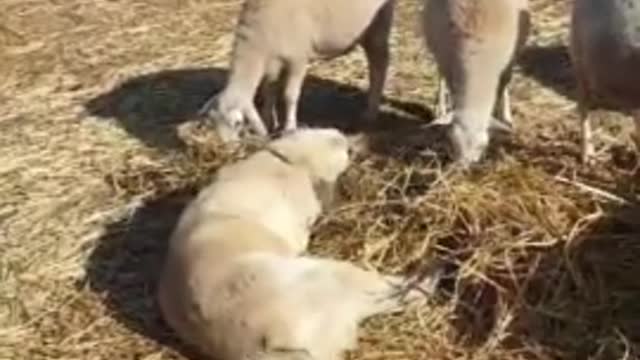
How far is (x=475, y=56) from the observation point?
21.7 ft

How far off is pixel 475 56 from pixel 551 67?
4.85 feet

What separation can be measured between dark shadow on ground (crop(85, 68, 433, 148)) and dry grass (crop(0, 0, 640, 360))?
0.01m

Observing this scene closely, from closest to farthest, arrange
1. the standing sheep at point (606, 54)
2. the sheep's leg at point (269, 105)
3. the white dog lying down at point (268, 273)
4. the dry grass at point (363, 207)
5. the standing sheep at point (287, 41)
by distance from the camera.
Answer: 1. the white dog lying down at point (268, 273)
2. the dry grass at point (363, 207)
3. the standing sheep at point (606, 54)
4. the standing sheep at point (287, 41)
5. the sheep's leg at point (269, 105)

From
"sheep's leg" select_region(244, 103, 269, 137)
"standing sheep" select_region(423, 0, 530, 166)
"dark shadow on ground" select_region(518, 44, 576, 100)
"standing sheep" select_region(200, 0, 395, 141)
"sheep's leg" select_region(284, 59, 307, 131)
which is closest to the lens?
"standing sheep" select_region(423, 0, 530, 166)

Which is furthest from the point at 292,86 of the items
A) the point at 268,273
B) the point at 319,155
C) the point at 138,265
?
the point at 268,273

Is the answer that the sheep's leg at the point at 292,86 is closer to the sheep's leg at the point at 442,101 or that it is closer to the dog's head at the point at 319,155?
the sheep's leg at the point at 442,101

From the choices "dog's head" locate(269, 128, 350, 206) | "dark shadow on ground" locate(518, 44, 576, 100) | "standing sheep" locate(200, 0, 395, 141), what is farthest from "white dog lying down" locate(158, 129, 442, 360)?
"dark shadow on ground" locate(518, 44, 576, 100)

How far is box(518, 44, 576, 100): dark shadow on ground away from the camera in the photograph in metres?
7.72

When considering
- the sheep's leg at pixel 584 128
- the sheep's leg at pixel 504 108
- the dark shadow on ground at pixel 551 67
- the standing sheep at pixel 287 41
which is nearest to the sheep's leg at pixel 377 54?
the standing sheep at pixel 287 41

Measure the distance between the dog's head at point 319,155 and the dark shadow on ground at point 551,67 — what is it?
1553 millimetres

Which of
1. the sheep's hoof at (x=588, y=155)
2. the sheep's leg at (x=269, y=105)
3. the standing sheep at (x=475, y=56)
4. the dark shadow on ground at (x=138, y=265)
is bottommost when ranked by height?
the dark shadow on ground at (x=138, y=265)

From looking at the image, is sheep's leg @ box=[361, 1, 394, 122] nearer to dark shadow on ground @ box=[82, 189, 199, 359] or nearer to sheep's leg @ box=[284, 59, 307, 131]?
sheep's leg @ box=[284, 59, 307, 131]

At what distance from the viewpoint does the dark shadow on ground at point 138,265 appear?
5.97 meters

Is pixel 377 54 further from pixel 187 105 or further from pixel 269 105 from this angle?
pixel 187 105
